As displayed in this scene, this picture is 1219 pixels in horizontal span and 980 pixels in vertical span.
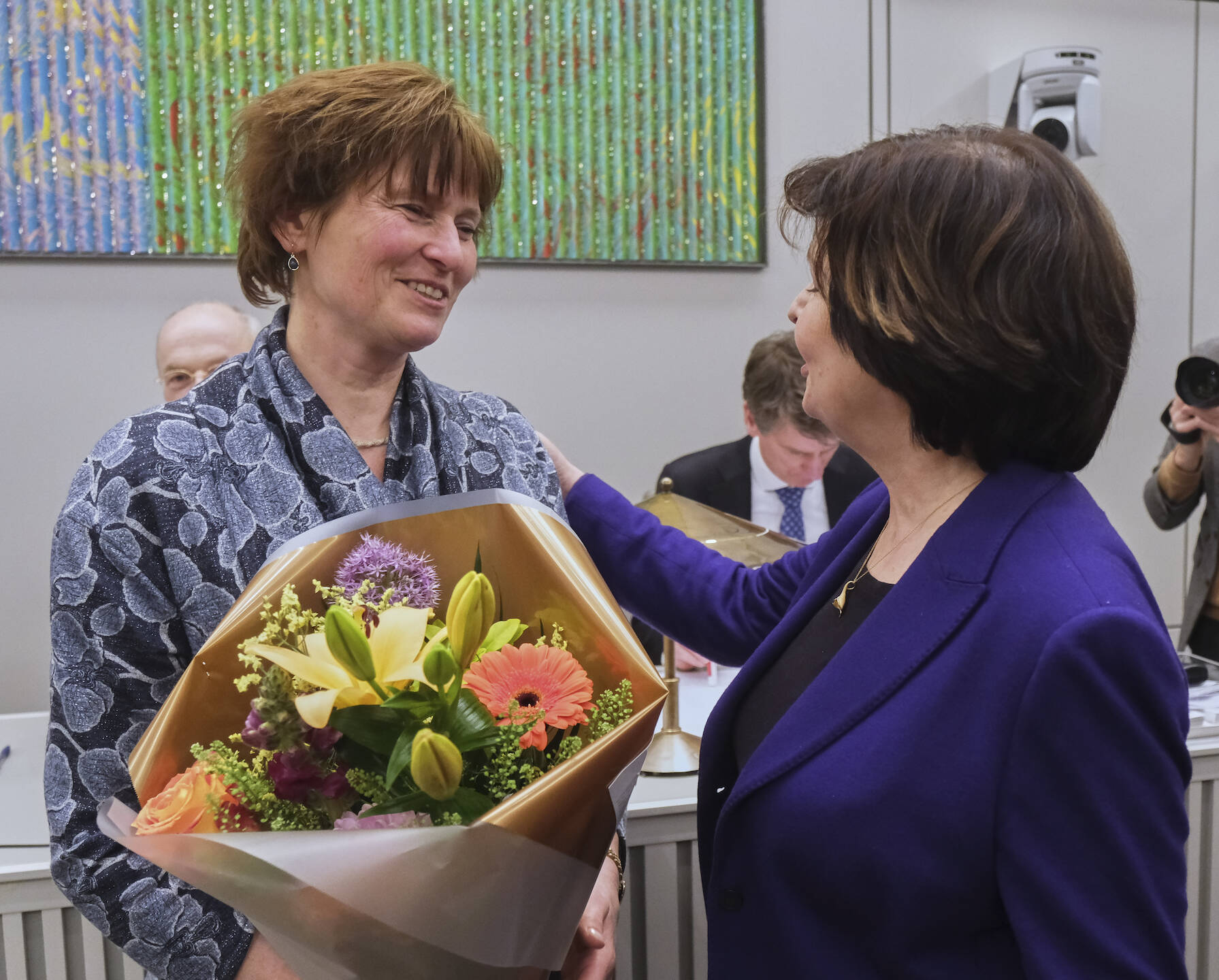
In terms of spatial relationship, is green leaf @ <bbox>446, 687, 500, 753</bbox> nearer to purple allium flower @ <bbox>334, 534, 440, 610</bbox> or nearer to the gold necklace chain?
purple allium flower @ <bbox>334, 534, 440, 610</bbox>

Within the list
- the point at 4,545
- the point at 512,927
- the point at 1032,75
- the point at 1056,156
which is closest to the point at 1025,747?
the point at 512,927

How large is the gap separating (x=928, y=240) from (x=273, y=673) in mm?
661

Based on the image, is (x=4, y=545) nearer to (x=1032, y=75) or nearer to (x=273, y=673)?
(x=273, y=673)

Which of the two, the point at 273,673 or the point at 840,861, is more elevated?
the point at 273,673

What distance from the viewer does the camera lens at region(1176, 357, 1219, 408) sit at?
2.62 m

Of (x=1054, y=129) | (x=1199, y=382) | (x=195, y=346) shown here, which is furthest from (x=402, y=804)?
(x=1054, y=129)

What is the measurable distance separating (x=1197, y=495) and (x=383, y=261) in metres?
2.66

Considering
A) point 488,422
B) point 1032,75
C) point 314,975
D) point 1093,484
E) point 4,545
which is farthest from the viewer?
point 1093,484

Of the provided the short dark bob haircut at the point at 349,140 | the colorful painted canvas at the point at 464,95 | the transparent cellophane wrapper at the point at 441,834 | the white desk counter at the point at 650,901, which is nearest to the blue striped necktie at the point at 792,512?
the white desk counter at the point at 650,901

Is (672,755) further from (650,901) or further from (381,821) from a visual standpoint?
(381,821)

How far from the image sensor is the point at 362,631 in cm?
68

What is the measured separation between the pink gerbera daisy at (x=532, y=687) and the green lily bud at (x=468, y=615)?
0.04ft

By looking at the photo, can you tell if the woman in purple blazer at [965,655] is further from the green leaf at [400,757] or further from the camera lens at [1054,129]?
the camera lens at [1054,129]

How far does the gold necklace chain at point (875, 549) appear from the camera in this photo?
1.04m
